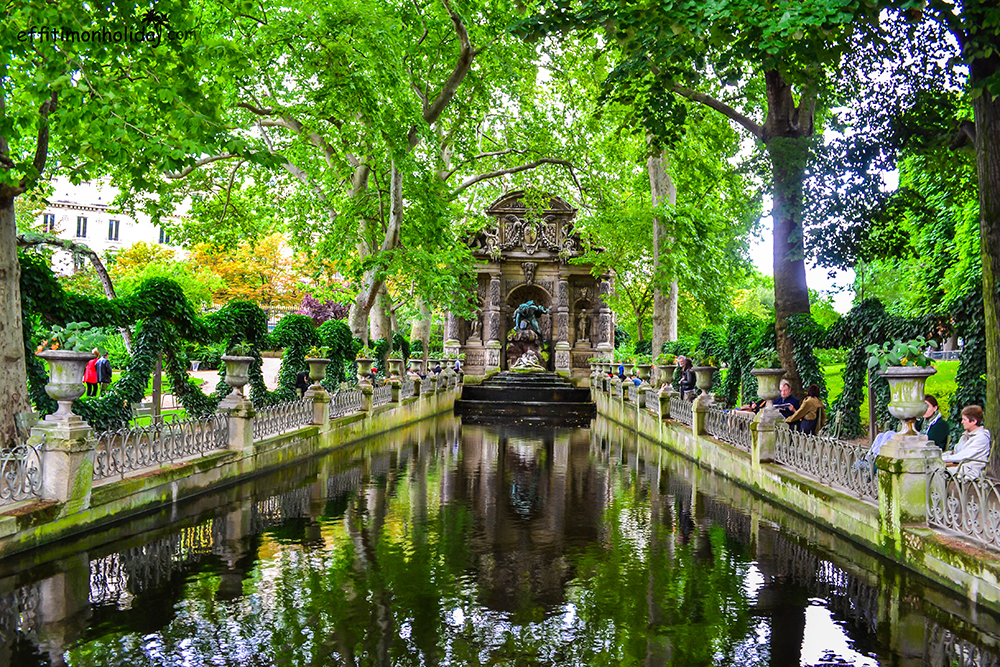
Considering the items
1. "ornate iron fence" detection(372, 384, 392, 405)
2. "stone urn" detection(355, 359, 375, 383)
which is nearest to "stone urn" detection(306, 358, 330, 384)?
"ornate iron fence" detection(372, 384, 392, 405)

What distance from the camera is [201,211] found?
23.9m

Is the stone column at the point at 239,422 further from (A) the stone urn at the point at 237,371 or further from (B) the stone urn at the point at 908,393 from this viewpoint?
(B) the stone urn at the point at 908,393

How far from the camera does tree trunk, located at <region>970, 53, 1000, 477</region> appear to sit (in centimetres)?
922

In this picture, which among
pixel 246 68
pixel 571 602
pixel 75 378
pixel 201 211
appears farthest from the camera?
pixel 201 211

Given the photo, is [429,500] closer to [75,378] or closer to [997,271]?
[75,378]

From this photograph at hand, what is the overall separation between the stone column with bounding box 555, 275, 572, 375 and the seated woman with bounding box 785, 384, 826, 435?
28296 millimetres

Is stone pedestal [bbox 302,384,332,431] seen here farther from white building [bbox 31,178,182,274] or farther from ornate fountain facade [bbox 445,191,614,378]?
white building [bbox 31,178,182,274]

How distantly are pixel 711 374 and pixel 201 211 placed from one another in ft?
55.4

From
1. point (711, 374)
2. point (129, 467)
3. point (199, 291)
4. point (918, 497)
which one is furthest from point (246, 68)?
point (199, 291)

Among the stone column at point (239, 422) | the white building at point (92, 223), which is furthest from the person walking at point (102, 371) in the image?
the white building at point (92, 223)

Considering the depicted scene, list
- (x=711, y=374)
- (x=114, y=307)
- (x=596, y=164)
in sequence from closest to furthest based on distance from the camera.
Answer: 1. (x=114, y=307)
2. (x=711, y=374)
3. (x=596, y=164)

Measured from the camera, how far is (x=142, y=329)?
11.9m

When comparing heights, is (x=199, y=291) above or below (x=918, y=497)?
above

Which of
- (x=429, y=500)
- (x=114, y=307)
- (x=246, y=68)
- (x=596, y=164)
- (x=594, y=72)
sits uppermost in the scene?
(x=594, y=72)
